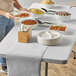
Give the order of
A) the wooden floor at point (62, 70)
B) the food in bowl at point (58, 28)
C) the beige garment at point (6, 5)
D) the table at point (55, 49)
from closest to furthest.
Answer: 1. the table at point (55, 49)
2. the food in bowl at point (58, 28)
3. the beige garment at point (6, 5)
4. the wooden floor at point (62, 70)

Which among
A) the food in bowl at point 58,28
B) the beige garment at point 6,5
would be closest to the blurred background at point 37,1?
the beige garment at point 6,5

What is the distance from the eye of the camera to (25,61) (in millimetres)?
1680

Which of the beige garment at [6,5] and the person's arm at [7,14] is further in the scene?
the beige garment at [6,5]

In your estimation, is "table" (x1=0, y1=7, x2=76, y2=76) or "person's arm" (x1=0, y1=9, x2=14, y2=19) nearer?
"table" (x1=0, y1=7, x2=76, y2=76)

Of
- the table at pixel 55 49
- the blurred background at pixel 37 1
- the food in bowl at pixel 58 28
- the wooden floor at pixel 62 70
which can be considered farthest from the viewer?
the blurred background at pixel 37 1

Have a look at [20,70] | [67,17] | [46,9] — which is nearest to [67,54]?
[20,70]

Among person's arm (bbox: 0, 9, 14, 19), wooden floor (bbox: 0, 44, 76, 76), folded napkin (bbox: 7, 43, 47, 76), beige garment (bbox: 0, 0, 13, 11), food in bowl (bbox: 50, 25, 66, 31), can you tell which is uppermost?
beige garment (bbox: 0, 0, 13, 11)

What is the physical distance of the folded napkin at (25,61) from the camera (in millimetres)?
1668

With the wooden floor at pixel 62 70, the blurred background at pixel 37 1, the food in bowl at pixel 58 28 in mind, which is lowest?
the wooden floor at pixel 62 70

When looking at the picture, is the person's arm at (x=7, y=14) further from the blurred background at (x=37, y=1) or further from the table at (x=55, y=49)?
the blurred background at (x=37, y=1)

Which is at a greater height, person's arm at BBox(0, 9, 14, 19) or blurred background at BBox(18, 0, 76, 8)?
person's arm at BBox(0, 9, 14, 19)

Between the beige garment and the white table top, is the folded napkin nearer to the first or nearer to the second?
the white table top

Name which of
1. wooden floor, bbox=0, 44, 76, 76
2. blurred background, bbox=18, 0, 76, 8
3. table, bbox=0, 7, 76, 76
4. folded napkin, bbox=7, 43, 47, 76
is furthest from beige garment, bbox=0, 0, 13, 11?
blurred background, bbox=18, 0, 76, 8

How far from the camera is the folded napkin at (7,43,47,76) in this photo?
1.67 metres
